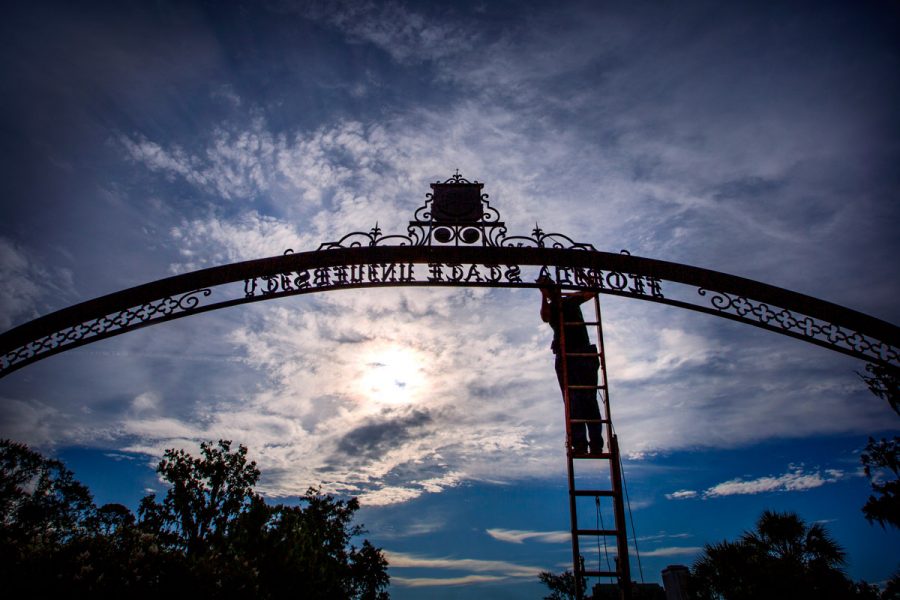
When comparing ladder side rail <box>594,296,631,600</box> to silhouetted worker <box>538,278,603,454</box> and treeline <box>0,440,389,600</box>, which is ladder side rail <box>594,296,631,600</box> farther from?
treeline <box>0,440,389,600</box>

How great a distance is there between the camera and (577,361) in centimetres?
666

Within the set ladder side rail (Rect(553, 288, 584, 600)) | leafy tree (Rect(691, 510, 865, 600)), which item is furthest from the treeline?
leafy tree (Rect(691, 510, 865, 600))

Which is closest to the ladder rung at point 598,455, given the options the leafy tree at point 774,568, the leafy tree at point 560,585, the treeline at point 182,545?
the treeline at point 182,545

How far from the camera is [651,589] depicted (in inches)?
976

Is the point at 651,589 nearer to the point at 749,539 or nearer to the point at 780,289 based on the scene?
the point at 749,539

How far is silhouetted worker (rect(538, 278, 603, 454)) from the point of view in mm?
6301

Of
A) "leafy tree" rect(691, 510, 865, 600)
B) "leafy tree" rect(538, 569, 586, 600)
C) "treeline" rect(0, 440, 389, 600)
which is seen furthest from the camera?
"leafy tree" rect(538, 569, 586, 600)

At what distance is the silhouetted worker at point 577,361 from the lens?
20.7ft

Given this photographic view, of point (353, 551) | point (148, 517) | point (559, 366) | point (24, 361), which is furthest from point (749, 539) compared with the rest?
point (148, 517)

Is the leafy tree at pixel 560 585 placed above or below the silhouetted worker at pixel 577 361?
below

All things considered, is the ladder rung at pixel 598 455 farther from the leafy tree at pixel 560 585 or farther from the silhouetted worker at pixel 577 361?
the leafy tree at pixel 560 585

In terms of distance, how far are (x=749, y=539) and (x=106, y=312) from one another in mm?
18190

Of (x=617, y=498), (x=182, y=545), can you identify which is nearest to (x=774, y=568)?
(x=617, y=498)

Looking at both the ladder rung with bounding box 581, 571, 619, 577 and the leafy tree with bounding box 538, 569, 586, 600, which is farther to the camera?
the leafy tree with bounding box 538, 569, 586, 600
